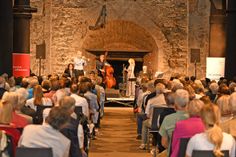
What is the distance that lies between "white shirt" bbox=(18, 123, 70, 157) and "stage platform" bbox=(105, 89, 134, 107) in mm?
16054

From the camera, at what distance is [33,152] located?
559cm

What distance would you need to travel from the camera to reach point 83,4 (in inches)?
997

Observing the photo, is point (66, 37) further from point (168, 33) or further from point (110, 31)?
point (168, 33)

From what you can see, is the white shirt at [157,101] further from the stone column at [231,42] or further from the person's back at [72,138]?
the stone column at [231,42]

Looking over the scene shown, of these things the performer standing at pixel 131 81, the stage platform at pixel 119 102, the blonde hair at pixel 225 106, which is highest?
the blonde hair at pixel 225 106

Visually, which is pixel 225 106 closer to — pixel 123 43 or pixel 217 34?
pixel 217 34

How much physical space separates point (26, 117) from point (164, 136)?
1538 mm

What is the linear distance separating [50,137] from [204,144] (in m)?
1.31

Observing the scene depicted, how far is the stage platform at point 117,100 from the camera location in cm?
2205

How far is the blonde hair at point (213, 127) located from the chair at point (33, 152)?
1.33 meters

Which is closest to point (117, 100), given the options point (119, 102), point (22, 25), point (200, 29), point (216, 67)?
point (119, 102)

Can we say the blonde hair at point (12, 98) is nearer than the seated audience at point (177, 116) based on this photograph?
Yes

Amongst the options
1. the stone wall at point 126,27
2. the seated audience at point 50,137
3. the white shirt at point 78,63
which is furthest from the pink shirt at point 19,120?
the stone wall at point 126,27

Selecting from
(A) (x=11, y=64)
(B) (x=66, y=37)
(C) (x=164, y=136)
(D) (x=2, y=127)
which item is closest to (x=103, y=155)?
(C) (x=164, y=136)
